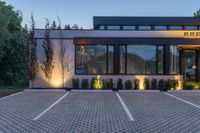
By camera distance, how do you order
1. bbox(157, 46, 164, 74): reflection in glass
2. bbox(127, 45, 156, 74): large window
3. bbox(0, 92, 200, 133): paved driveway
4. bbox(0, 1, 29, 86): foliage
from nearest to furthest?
bbox(0, 92, 200, 133): paved driveway → bbox(127, 45, 156, 74): large window → bbox(157, 46, 164, 74): reflection in glass → bbox(0, 1, 29, 86): foliage

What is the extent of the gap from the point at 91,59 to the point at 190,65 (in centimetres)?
742

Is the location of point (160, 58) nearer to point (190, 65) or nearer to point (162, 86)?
point (162, 86)

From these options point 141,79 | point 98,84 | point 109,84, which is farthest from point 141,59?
point 98,84

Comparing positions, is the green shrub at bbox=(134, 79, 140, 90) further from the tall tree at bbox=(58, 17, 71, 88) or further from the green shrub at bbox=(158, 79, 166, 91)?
the tall tree at bbox=(58, 17, 71, 88)

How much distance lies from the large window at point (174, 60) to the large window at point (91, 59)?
4.16m

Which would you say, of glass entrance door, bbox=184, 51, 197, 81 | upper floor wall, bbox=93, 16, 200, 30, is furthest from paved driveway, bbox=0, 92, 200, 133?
upper floor wall, bbox=93, 16, 200, 30

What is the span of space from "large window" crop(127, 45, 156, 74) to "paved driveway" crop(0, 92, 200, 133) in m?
7.05

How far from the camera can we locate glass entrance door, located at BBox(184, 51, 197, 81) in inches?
1103

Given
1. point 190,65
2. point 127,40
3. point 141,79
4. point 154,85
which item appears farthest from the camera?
point 190,65

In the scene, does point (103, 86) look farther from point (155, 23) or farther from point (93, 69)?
point (155, 23)

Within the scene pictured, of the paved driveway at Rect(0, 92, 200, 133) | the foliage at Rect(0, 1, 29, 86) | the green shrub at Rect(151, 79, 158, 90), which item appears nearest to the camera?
the paved driveway at Rect(0, 92, 200, 133)

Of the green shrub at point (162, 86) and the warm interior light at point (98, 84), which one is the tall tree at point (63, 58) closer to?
the warm interior light at point (98, 84)

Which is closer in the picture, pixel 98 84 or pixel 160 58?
pixel 98 84

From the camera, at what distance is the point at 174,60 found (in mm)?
26000
